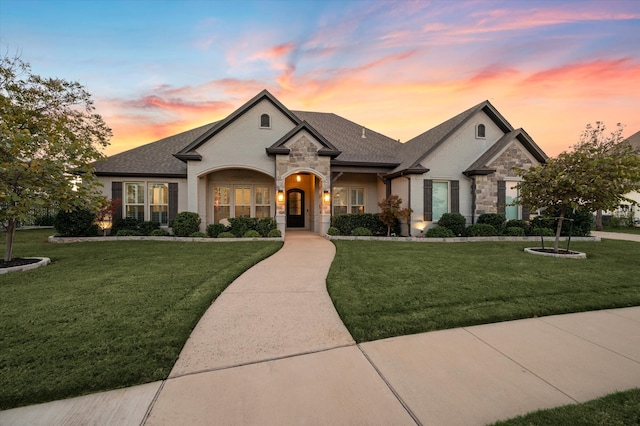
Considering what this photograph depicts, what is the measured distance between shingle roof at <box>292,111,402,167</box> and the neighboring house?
0.18 meters

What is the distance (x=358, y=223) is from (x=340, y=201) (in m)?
2.54

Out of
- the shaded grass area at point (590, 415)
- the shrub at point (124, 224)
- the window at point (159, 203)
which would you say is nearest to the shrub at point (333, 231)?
the window at point (159, 203)

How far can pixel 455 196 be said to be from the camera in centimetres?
1362

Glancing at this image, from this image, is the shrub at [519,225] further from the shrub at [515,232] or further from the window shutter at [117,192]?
the window shutter at [117,192]

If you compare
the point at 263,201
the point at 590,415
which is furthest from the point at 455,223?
the point at 590,415

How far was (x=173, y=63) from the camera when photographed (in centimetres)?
1270

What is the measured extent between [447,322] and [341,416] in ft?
7.17

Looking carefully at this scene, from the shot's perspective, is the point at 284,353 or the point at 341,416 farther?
the point at 284,353

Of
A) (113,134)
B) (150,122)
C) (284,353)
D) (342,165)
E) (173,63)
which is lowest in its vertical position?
(284,353)

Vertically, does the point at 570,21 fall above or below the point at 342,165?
above

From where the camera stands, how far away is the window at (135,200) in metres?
13.3

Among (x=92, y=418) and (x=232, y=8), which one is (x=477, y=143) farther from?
(x=92, y=418)

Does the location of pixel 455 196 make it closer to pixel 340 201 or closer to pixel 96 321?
pixel 340 201

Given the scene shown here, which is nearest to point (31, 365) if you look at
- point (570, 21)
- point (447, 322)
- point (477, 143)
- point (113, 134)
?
point (447, 322)
